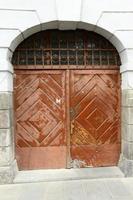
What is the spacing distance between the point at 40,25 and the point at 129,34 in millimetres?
1622

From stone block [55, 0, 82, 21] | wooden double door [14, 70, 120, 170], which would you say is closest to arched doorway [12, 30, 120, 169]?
wooden double door [14, 70, 120, 170]

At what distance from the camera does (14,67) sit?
210 inches

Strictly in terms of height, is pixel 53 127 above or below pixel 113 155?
above

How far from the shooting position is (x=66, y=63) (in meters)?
5.45

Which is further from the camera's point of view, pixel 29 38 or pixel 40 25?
pixel 29 38

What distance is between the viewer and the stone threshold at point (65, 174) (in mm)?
5016

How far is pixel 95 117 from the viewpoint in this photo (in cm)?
553

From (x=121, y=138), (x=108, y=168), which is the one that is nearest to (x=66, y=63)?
(x=121, y=138)

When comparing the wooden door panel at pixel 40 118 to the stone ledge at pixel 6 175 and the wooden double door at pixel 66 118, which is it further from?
the stone ledge at pixel 6 175

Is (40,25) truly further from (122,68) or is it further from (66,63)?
(122,68)

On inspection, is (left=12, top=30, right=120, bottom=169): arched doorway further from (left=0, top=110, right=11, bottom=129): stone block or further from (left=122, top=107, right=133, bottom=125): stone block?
(left=0, top=110, right=11, bottom=129): stone block

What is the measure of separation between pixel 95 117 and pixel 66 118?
1.91 feet

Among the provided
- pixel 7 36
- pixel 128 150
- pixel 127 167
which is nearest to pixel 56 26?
pixel 7 36

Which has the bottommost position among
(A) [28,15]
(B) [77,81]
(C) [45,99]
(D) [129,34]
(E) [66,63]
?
(C) [45,99]
